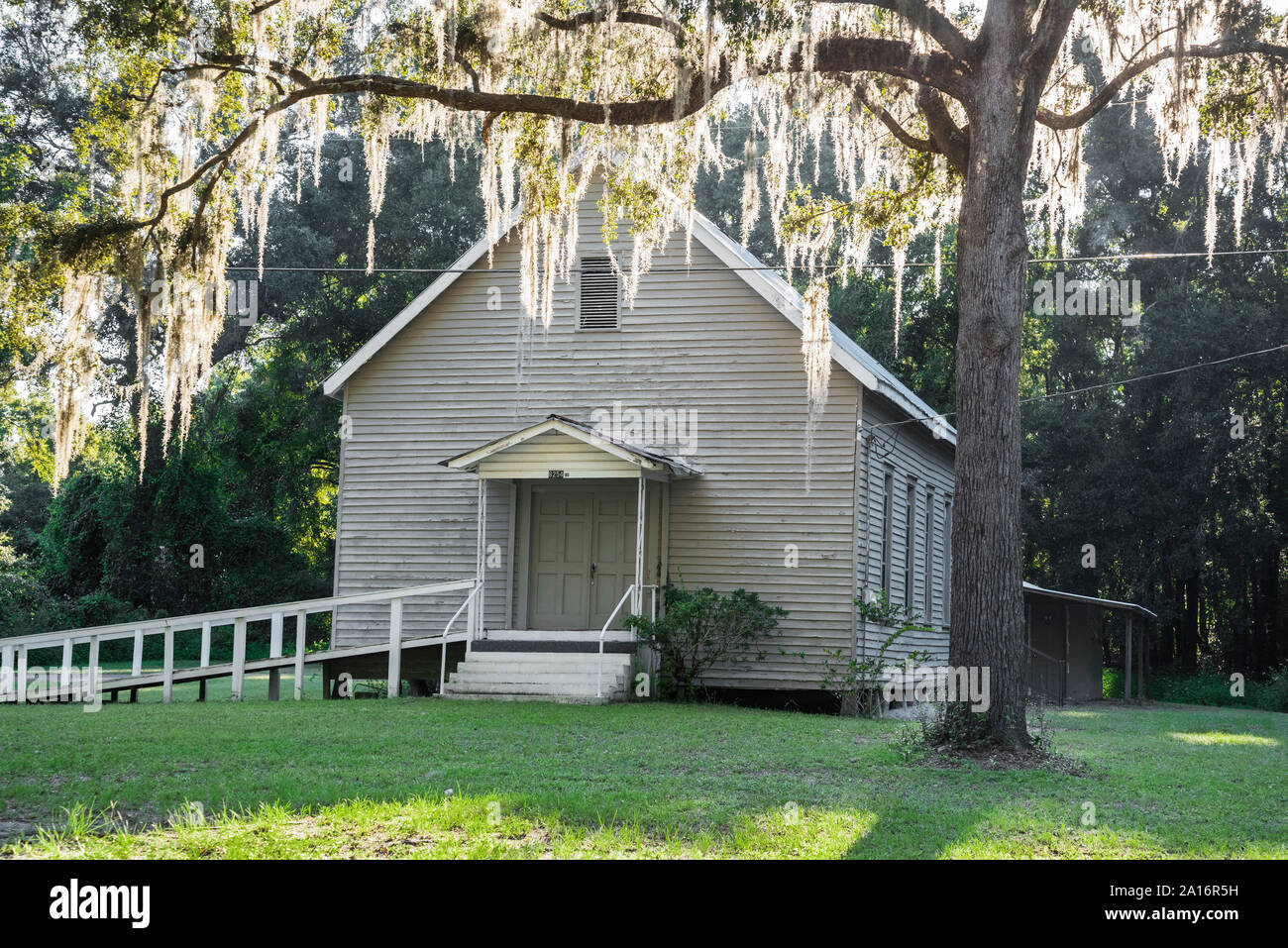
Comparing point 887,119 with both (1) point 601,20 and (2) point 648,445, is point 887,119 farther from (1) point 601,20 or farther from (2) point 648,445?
(2) point 648,445

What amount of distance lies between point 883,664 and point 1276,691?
15621mm

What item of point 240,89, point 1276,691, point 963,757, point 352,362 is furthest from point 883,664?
point 1276,691

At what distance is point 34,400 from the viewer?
3186cm

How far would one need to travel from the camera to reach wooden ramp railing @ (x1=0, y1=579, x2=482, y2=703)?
15.1m

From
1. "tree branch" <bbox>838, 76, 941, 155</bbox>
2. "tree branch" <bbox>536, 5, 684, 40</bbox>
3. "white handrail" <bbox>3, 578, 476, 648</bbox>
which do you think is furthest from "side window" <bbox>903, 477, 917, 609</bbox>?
"tree branch" <bbox>536, 5, 684, 40</bbox>

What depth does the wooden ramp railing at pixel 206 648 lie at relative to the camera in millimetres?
15078

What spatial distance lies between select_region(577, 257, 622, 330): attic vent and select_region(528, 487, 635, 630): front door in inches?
97.0

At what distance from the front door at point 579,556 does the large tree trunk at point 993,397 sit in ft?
24.7

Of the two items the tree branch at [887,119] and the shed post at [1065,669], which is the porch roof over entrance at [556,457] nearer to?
the tree branch at [887,119]

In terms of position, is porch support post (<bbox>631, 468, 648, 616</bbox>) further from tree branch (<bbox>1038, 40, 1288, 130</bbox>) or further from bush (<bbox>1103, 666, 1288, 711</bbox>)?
bush (<bbox>1103, 666, 1288, 711</bbox>)

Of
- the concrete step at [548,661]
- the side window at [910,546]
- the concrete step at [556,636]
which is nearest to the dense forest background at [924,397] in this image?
the side window at [910,546]

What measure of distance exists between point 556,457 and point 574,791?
9103 millimetres
